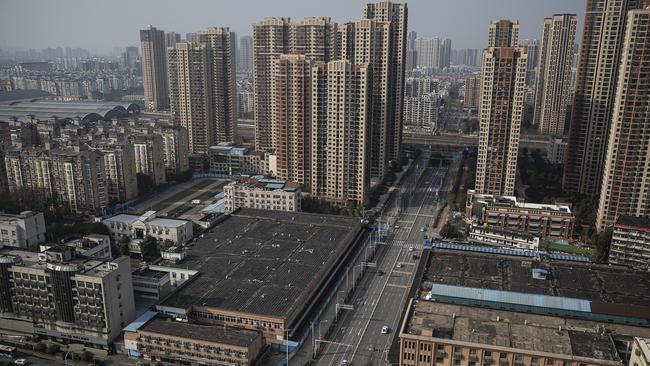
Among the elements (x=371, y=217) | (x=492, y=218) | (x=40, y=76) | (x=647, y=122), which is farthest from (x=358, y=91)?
(x=40, y=76)

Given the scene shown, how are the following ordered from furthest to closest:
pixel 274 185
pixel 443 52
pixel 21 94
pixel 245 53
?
pixel 443 52, pixel 245 53, pixel 21 94, pixel 274 185

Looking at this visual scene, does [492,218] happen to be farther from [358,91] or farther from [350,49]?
[350,49]

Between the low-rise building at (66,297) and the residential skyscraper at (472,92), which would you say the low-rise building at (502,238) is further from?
the residential skyscraper at (472,92)

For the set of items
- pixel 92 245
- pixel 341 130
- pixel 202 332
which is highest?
pixel 341 130

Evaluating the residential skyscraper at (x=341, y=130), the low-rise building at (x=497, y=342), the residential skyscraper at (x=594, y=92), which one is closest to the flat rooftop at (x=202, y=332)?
the low-rise building at (x=497, y=342)

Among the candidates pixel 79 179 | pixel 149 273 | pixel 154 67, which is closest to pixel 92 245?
pixel 149 273

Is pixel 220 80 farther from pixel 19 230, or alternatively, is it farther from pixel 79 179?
pixel 19 230
